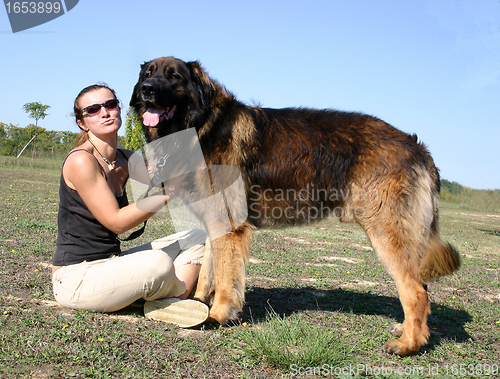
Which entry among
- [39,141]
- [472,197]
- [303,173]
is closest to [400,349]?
[303,173]

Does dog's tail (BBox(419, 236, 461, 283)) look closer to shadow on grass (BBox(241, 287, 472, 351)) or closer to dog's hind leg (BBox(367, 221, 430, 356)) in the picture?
dog's hind leg (BBox(367, 221, 430, 356))

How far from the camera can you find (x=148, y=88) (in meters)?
3.02

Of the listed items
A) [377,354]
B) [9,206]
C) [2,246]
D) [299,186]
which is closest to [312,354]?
[377,354]

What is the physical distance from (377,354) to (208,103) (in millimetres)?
2394

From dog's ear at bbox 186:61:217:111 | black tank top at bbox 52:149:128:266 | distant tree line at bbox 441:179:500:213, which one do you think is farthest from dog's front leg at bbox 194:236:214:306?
distant tree line at bbox 441:179:500:213

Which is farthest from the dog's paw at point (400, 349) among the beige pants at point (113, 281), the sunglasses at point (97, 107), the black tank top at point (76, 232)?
the sunglasses at point (97, 107)

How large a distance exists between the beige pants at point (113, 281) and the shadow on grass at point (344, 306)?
0.92 metres

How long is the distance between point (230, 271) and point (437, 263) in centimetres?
171

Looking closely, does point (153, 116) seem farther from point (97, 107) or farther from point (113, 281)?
point (113, 281)

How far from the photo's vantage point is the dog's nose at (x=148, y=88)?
300 centimetres

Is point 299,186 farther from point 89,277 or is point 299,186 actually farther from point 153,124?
point 89,277

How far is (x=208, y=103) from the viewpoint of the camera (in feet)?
10.6

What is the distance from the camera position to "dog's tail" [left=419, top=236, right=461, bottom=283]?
313 centimetres

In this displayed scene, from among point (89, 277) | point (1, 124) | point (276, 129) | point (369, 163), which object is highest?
point (1, 124)
